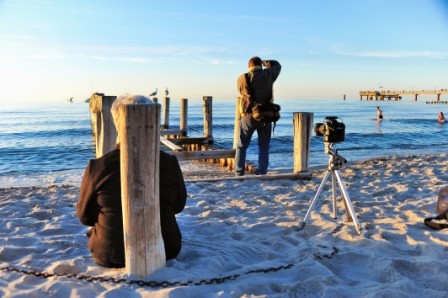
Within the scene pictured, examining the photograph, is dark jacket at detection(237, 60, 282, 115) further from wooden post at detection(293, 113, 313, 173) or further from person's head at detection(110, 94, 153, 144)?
person's head at detection(110, 94, 153, 144)

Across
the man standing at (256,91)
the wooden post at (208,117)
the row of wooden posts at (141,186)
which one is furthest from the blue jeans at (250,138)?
the wooden post at (208,117)

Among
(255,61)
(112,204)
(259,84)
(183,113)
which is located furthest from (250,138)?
(183,113)

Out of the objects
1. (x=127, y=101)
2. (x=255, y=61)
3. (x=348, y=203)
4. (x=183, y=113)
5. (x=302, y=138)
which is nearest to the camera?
(x=127, y=101)

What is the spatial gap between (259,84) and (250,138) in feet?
3.59

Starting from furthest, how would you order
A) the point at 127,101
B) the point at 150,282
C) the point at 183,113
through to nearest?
the point at 183,113 → the point at 150,282 → the point at 127,101

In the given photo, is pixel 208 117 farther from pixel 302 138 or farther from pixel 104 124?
pixel 104 124

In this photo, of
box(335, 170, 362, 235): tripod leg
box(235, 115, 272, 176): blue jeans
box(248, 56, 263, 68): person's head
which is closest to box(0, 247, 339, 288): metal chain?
box(335, 170, 362, 235): tripod leg

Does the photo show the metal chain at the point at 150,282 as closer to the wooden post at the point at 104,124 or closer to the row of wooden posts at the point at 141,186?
the row of wooden posts at the point at 141,186

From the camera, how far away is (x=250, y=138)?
26.5ft

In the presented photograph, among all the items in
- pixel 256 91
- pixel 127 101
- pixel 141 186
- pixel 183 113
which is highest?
pixel 256 91

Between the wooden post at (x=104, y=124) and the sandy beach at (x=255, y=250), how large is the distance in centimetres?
102

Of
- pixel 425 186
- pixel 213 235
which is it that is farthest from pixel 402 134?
pixel 213 235

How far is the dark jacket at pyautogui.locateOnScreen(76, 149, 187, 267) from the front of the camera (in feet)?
10.7

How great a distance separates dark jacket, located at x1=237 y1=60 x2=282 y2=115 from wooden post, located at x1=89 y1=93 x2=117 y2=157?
Answer: 11.8ft
